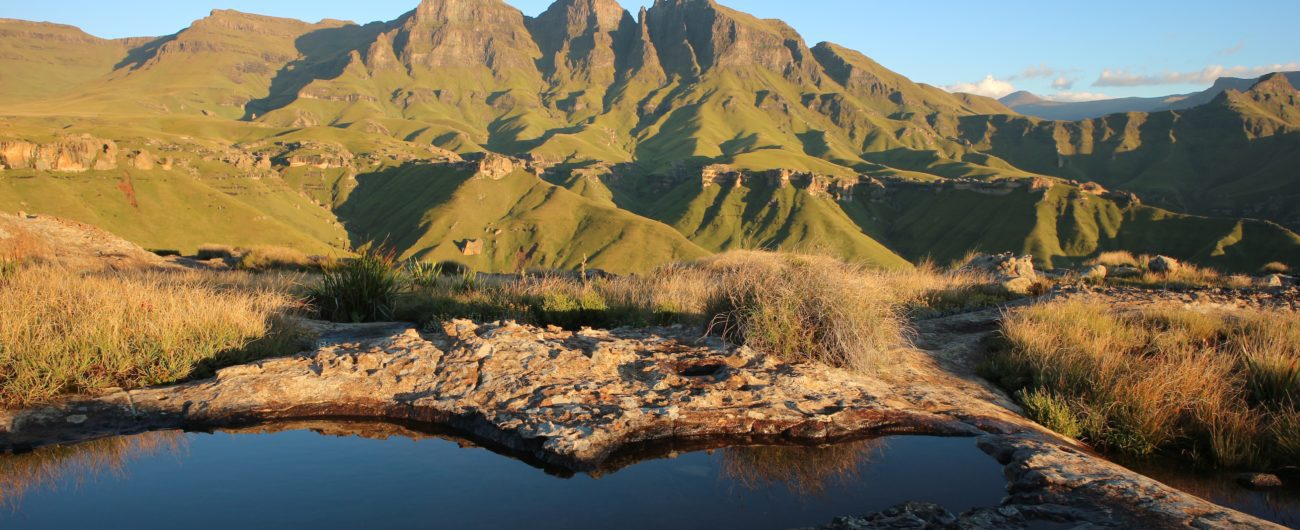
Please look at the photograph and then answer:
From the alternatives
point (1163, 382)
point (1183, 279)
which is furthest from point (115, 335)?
point (1183, 279)

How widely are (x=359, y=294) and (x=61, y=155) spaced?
144393mm

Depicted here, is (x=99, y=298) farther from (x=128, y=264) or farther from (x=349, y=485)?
(x=128, y=264)

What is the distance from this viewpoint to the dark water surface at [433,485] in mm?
5387

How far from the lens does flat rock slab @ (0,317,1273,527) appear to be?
648 centimetres


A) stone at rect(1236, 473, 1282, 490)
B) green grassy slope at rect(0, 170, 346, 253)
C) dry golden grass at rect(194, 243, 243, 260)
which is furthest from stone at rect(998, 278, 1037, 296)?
green grassy slope at rect(0, 170, 346, 253)

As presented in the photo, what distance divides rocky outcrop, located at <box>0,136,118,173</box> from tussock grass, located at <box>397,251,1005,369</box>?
137576 millimetres

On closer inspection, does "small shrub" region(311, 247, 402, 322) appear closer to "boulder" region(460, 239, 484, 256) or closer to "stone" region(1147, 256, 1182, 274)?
"stone" region(1147, 256, 1182, 274)

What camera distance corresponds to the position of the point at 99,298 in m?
8.86

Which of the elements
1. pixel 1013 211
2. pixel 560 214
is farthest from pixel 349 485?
pixel 1013 211

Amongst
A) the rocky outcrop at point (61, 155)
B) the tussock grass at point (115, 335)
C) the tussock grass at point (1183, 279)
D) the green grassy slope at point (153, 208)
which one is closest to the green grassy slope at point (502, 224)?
the green grassy slope at point (153, 208)

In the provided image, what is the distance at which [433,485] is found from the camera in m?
5.93

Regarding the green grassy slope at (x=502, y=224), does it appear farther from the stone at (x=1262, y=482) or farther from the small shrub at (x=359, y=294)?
the stone at (x=1262, y=482)

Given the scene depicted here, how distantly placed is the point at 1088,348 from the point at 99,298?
12060 millimetres

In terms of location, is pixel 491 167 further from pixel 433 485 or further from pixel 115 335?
pixel 433 485
